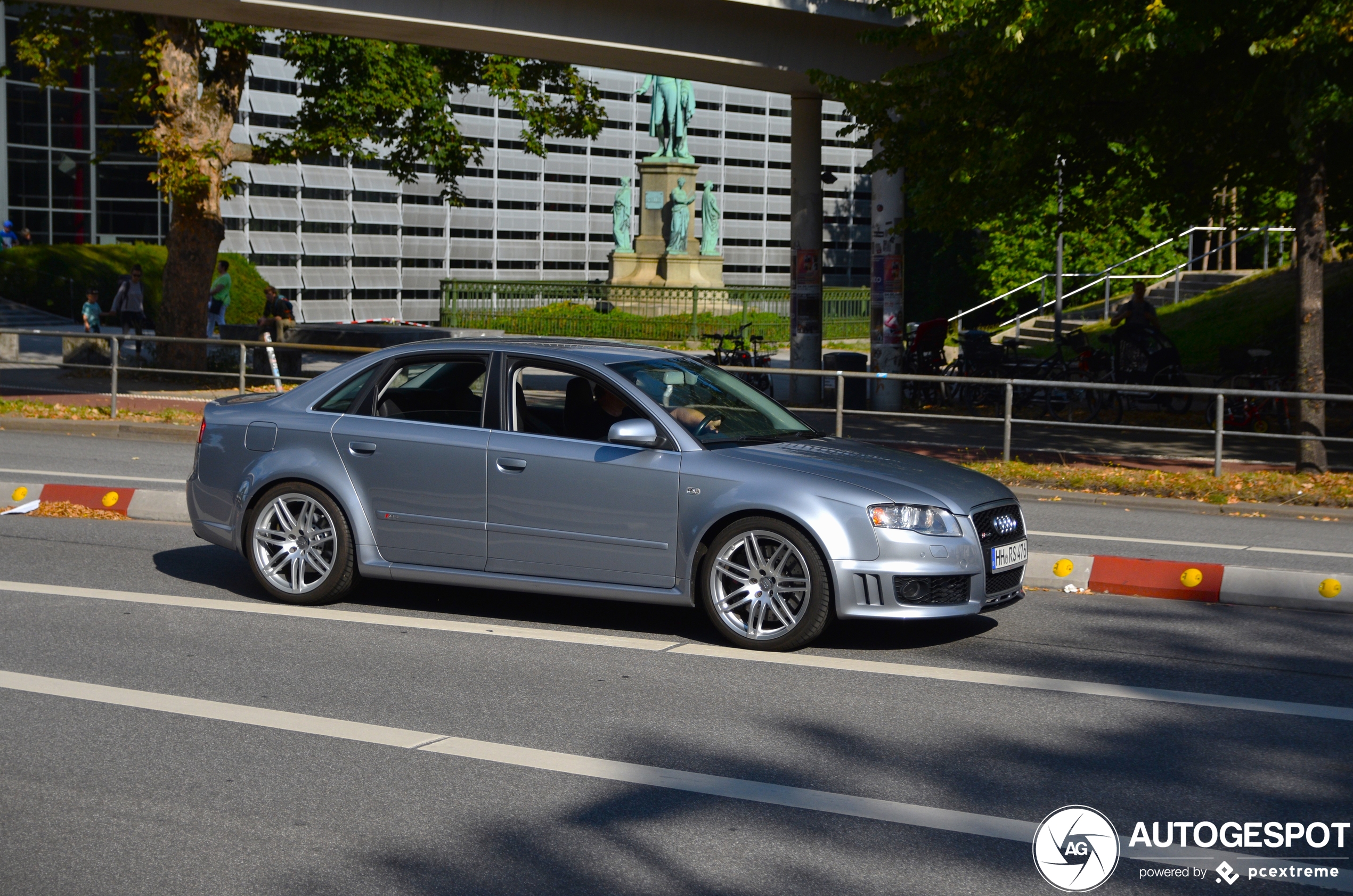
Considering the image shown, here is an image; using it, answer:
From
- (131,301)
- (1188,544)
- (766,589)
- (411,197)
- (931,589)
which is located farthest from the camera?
(411,197)

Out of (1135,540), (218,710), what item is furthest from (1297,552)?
(218,710)

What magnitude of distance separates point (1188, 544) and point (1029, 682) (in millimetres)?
5533

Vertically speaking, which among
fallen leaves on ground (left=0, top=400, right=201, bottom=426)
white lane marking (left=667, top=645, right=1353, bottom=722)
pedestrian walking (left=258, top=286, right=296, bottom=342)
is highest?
pedestrian walking (left=258, top=286, right=296, bottom=342)

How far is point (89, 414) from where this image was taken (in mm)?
19172

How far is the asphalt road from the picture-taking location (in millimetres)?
4391

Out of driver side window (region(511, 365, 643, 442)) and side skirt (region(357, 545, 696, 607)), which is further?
driver side window (region(511, 365, 643, 442))

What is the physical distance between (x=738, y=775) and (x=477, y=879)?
127 centimetres

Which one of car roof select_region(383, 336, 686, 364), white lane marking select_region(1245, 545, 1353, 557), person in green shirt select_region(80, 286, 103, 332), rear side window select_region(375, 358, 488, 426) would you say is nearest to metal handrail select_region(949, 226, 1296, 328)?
white lane marking select_region(1245, 545, 1353, 557)

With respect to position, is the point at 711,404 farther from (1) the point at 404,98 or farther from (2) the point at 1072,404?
(1) the point at 404,98

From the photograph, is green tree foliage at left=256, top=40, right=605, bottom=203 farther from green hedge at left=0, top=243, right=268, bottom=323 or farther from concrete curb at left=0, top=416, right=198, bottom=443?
green hedge at left=0, top=243, right=268, bottom=323

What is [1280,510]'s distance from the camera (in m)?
13.5

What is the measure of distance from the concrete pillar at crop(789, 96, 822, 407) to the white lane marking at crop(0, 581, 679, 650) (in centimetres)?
1628

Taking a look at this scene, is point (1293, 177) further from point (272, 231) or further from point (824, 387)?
point (272, 231)

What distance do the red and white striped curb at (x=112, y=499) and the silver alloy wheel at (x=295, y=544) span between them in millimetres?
3069
